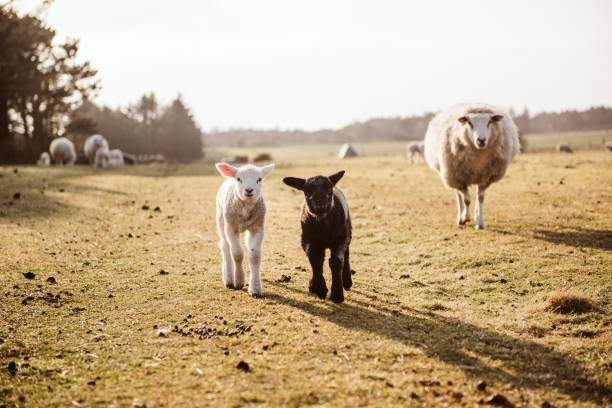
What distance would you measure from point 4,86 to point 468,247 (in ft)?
127

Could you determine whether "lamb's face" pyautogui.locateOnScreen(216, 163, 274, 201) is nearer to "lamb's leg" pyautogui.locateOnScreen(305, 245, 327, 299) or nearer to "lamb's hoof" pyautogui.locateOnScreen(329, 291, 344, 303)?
"lamb's leg" pyautogui.locateOnScreen(305, 245, 327, 299)

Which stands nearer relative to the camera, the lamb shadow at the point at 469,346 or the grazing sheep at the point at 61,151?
the lamb shadow at the point at 469,346

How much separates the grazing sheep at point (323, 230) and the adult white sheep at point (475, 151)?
572 cm

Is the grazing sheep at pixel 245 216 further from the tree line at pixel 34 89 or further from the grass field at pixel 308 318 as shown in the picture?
the tree line at pixel 34 89

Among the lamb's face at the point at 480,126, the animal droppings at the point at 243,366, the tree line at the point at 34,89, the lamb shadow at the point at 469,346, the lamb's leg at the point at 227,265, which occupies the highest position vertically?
the tree line at the point at 34,89

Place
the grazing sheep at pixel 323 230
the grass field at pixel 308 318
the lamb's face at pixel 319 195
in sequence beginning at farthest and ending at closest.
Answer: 1. the grazing sheep at pixel 323 230
2. the lamb's face at pixel 319 195
3. the grass field at pixel 308 318

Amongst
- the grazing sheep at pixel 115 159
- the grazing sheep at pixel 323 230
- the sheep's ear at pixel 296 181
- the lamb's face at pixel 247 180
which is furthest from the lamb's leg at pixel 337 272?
the grazing sheep at pixel 115 159

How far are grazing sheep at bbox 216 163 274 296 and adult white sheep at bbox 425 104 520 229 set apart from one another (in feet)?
20.2

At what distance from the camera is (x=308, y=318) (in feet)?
19.1

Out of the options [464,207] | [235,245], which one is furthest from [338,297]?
[464,207]

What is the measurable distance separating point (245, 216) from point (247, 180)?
0.52 meters

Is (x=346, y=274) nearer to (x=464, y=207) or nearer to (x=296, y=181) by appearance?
(x=296, y=181)

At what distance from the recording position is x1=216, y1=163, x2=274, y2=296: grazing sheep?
263 inches

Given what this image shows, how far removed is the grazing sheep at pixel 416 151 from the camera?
3706cm
